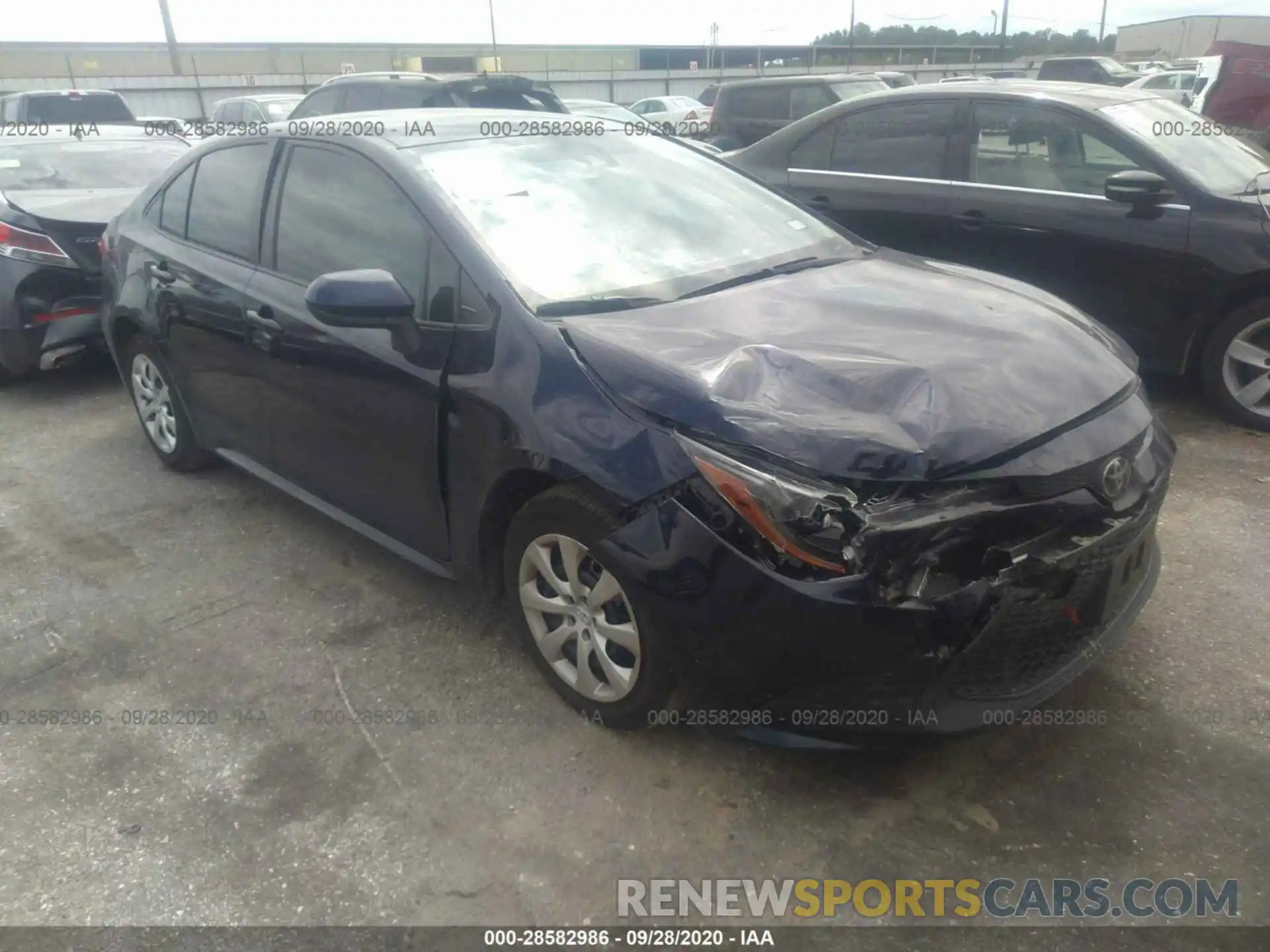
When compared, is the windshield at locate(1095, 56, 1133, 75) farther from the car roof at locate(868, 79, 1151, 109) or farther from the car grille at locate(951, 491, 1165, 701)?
the car grille at locate(951, 491, 1165, 701)

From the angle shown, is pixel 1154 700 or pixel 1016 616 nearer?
pixel 1016 616

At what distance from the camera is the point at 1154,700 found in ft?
9.03

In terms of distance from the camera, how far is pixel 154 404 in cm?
464

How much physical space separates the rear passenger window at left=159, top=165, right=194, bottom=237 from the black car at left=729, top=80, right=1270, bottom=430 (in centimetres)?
356

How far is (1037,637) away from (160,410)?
403cm

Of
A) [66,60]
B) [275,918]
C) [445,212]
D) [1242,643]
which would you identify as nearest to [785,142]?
[445,212]

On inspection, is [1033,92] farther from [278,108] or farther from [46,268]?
[278,108]

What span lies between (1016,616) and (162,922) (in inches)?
81.9

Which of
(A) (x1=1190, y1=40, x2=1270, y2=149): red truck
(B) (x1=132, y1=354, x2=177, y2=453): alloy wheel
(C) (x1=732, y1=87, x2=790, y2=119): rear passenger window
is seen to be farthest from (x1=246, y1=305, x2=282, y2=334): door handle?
(A) (x1=1190, y1=40, x2=1270, y2=149): red truck

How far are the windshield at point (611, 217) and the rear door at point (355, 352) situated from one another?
220mm

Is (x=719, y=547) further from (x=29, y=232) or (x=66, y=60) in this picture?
(x=66, y=60)

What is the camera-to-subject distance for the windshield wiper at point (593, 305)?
2.68 m

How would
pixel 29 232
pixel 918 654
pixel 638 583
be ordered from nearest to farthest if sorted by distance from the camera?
pixel 918 654 → pixel 638 583 → pixel 29 232

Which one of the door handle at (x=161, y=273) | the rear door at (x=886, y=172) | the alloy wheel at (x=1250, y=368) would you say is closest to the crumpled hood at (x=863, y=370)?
the alloy wheel at (x=1250, y=368)
